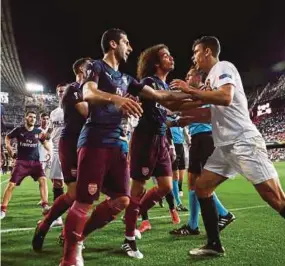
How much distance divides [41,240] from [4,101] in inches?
2082

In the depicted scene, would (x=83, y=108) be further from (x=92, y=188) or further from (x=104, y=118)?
(x=92, y=188)

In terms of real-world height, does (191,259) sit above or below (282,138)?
below

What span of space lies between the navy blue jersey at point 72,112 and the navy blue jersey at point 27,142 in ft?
10.7

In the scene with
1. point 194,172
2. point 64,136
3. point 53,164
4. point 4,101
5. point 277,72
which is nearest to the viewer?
point 64,136

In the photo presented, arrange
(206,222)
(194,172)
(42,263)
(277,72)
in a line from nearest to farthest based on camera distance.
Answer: (42,263), (206,222), (194,172), (277,72)

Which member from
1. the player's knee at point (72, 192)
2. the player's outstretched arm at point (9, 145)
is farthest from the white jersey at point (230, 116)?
the player's outstretched arm at point (9, 145)

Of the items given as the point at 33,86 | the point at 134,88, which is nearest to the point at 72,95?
the point at 134,88

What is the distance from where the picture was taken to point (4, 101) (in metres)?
54.2

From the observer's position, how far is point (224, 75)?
379 centimetres

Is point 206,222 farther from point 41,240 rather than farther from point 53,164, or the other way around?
point 53,164

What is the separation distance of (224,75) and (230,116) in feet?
1.46

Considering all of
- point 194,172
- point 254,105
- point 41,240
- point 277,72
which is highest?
point 277,72

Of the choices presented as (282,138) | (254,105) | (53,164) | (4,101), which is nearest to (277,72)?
(254,105)

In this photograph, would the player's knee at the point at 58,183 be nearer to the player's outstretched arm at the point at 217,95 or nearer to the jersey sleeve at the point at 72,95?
the jersey sleeve at the point at 72,95
